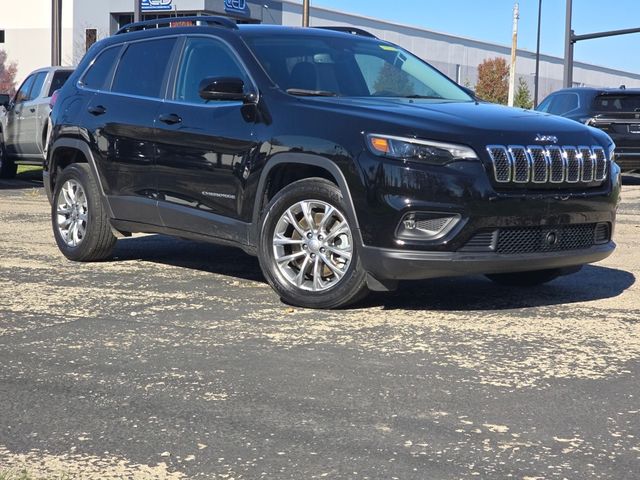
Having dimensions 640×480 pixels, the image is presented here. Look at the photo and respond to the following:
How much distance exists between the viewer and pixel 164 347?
17.8ft

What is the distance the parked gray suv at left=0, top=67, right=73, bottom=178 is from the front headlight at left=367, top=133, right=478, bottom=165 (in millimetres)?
12153

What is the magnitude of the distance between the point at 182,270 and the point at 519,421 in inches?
170

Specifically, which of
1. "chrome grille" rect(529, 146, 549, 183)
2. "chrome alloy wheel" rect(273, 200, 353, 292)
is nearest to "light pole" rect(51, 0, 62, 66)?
"chrome alloy wheel" rect(273, 200, 353, 292)

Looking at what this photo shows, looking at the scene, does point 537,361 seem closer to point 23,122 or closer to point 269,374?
point 269,374

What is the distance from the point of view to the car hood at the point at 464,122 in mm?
5977

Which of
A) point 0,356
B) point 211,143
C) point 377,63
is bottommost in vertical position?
point 0,356

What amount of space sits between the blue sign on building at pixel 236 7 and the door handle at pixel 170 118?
4465cm

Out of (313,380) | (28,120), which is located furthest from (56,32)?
(313,380)

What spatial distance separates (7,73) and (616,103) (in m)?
44.2

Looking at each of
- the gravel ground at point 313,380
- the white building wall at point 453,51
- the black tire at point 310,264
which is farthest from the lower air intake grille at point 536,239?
the white building wall at point 453,51

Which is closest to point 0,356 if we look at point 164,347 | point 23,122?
point 164,347

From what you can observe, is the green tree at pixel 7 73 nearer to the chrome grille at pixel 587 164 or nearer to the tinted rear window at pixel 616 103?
the tinted rear window at pixel 616 103

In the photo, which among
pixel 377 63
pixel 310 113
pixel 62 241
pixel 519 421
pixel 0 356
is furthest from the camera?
pixel 62 241

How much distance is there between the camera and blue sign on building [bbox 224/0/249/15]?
5088 cm
